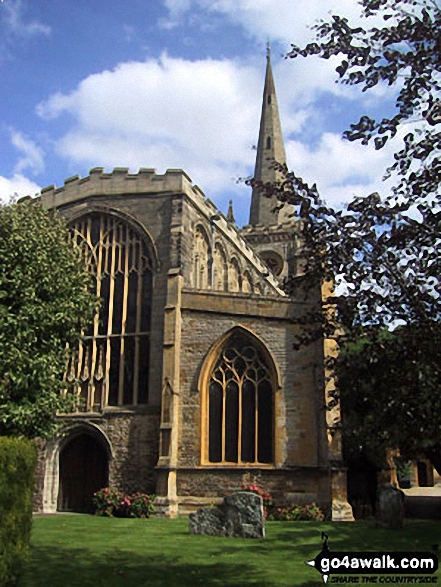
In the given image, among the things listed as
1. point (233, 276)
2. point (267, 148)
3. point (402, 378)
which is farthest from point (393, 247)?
point (267, 148)

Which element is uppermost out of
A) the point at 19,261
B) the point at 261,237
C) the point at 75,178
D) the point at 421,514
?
the point at 261,237

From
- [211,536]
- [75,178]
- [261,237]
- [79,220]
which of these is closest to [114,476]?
[211,536]

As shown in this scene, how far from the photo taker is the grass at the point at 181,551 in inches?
387

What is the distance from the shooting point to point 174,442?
2178 cm

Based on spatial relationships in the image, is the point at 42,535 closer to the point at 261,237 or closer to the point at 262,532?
the point at 262,532

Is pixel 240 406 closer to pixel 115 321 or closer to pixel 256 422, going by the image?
pixel 256 422

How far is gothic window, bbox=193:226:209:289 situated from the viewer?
2667 centimetres

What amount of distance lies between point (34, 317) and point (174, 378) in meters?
6.22

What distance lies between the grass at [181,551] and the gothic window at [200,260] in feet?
35.2

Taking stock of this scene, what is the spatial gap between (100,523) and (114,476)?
13.1 feet

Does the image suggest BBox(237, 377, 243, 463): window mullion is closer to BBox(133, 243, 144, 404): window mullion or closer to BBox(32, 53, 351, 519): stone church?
BBox(32, 53, 351, 519): stone church

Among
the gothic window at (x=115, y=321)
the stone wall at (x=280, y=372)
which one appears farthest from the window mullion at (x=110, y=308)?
the stone wall at (x=280, y=372)

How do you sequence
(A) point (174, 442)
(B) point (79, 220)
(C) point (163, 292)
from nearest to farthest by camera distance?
(A) point (174, 442), (C) point (163, 292), (B) point (79, 220)

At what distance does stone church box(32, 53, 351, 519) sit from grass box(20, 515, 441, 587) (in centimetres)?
285
